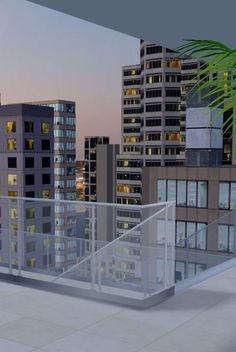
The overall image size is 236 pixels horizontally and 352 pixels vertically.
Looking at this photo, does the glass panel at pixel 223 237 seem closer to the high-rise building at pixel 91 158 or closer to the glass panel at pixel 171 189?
the glass panel at pixel 171 189

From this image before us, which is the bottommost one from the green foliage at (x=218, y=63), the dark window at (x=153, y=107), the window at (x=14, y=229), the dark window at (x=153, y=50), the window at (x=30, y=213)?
the window at (x=14, y=229)

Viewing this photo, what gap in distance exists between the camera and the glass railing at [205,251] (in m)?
5.63

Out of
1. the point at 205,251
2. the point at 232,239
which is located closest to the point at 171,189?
→ the point at 232,239

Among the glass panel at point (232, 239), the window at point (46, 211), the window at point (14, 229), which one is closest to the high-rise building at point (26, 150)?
→ the glass panel at point (232, 239)

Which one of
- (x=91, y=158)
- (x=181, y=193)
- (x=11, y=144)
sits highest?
(x=11, y=144)

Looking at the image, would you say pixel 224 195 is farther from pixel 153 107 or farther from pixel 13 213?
pixel 153 107

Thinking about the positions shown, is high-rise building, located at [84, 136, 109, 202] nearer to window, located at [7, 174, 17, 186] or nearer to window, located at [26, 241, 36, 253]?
window, located at [7, 174, 17, 186]

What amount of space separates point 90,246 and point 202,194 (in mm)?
31372

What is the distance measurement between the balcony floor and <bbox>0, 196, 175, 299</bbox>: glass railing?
0.82 feet

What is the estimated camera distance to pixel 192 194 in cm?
3541

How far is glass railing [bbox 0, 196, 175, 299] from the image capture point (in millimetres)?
4137

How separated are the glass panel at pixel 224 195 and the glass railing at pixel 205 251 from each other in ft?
85.3

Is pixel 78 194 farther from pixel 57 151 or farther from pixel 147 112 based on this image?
pixel 147 112

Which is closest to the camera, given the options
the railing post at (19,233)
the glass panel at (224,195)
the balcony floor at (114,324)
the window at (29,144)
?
the balcony floor at (114,324)
